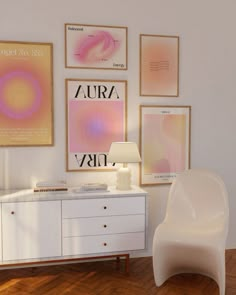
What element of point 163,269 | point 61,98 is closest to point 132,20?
point 61,98

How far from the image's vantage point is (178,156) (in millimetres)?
3639

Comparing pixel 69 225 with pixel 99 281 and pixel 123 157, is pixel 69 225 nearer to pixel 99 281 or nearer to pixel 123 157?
pixel 99 281

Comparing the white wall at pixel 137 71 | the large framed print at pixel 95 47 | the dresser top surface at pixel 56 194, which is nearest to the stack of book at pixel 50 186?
the dresser top surface at pixel 56 194

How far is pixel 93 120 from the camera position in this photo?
135 inches

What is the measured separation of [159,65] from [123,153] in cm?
105

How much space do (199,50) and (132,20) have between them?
0.77 m

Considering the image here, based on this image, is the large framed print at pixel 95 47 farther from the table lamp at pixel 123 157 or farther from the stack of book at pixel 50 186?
the stack of book at pixel 50 186

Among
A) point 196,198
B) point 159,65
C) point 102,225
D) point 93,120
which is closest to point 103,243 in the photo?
point 102,225

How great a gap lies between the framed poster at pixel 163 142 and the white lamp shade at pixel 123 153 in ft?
1.27

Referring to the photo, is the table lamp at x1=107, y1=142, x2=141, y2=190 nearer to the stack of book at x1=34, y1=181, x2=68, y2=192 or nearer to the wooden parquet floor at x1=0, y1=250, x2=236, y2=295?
the stack of book at x1=34, y1=181, x2=68, y2=192

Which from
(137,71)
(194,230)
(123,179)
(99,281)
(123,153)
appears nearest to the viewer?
(194,230)

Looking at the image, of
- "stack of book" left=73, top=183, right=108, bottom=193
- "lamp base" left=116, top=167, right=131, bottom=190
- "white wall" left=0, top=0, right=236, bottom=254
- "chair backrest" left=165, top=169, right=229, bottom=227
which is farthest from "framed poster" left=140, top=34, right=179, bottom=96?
"stack of book" left=73, top=183, right=108, bottom=193

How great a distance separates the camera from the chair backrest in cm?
307

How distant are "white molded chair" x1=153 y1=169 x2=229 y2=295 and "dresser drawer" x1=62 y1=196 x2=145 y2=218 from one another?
0.29m
